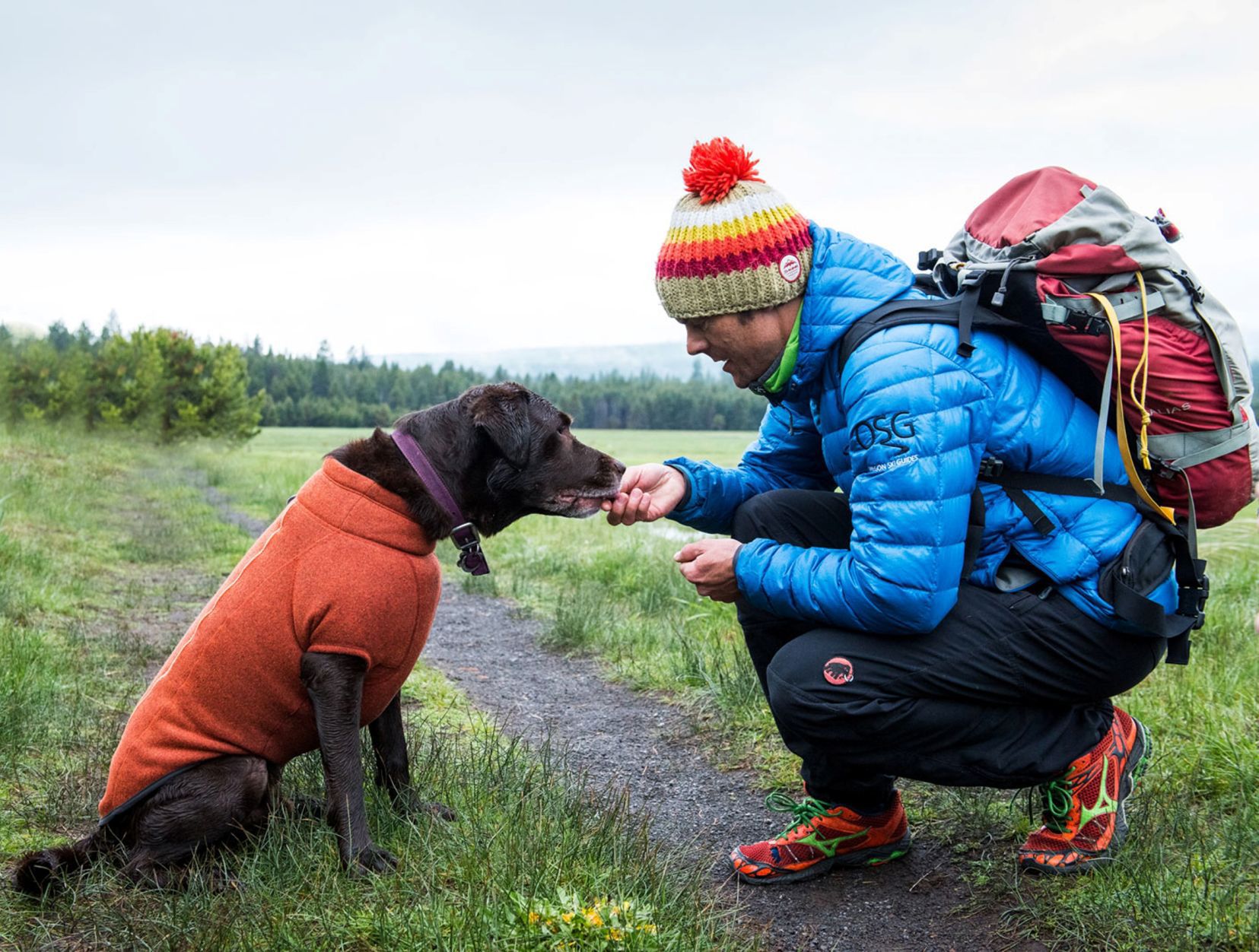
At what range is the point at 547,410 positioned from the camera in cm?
371

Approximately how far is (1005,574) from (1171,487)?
520 millimetres

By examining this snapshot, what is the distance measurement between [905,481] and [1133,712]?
216 centimetres

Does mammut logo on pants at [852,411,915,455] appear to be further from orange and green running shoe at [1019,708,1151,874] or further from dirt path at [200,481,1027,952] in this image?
dirt path at [200,481,1027,952]

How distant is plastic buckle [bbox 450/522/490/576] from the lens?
10.9 ft

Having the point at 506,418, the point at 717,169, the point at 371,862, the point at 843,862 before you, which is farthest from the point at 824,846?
the point at 717,169

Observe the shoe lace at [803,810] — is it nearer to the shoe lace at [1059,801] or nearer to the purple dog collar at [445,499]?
the shoe lace at [1059,801]

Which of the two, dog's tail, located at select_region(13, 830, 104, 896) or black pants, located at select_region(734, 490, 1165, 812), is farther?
black pants, located at select_region(734, 490, 1165, 812)

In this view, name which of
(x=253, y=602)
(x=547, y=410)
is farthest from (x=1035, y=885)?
(x=253, y=602)

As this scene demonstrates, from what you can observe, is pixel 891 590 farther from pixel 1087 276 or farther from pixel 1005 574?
pixel 1087 276

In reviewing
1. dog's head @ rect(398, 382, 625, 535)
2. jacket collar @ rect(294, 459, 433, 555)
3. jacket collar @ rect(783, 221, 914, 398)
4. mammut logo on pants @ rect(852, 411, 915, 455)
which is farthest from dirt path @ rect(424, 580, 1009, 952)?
jacket collar @ rect(783, 221, 914, 398)

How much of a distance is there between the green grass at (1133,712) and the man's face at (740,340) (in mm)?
1687

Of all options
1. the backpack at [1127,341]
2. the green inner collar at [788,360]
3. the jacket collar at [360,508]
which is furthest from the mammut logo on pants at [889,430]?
the jacket collar at [360,508]

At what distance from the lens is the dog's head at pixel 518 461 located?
3434 mm

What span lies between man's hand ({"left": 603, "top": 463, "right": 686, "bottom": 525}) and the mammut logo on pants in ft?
3.47
